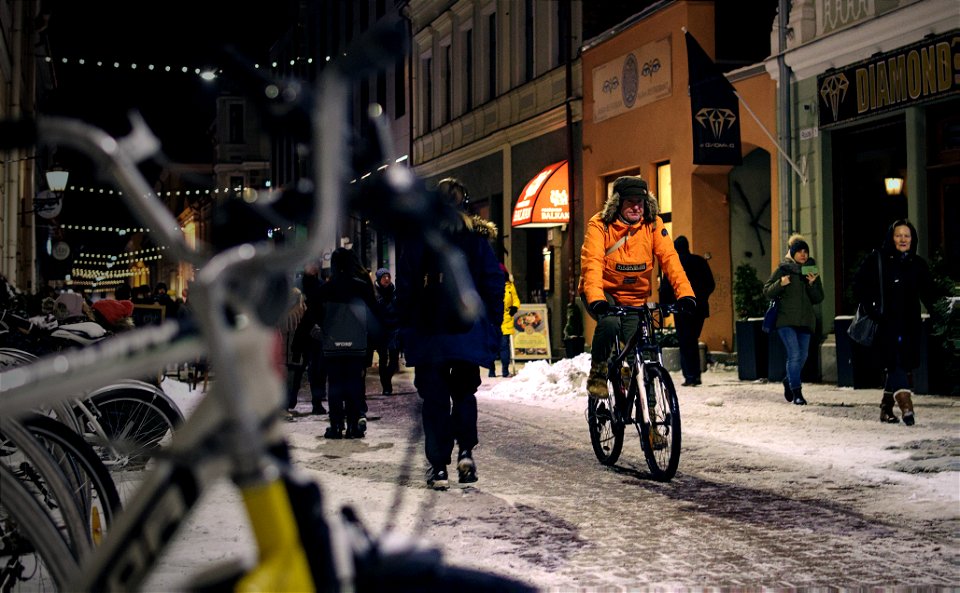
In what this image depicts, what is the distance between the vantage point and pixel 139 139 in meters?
2.08

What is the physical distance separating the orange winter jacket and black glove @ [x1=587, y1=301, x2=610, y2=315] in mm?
191

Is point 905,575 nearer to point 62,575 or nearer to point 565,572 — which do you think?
point 565,572

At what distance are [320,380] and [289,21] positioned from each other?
4571cm

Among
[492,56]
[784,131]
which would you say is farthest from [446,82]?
[784,131]

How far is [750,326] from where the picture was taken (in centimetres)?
1731

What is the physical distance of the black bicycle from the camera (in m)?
7.95

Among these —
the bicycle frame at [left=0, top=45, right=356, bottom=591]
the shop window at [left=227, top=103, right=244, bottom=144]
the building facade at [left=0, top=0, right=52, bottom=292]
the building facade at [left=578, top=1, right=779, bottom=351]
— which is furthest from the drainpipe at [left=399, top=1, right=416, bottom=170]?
the shop window at [left=227, top=103, right=244, bottom=144]

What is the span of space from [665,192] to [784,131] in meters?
3.86

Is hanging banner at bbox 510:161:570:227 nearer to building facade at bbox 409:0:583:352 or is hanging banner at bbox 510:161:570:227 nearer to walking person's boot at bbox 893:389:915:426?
building facade at bbox 409:0:583:352

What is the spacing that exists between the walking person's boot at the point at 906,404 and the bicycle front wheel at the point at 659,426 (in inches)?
145

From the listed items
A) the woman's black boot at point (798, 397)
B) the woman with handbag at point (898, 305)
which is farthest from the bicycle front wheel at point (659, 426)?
the woman's black boot at point (798, 397)

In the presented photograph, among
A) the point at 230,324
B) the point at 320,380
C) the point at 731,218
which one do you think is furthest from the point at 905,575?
the point at 731,218

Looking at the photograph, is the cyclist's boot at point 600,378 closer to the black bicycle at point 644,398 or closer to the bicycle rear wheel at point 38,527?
the black bicycle at point 644,398

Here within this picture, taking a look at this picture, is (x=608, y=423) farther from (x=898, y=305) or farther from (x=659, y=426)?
(x=898, y=305)
